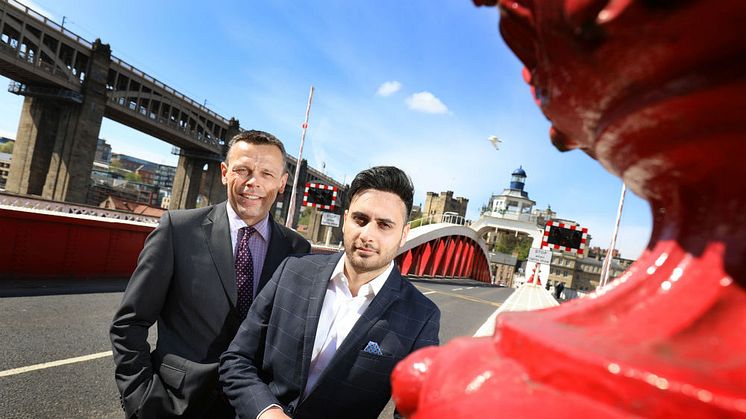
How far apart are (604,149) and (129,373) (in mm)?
1985

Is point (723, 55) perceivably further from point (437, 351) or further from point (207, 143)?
point (207, 143)

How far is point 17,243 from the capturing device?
6328mm

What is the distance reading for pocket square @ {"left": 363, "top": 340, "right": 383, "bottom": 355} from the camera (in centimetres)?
147

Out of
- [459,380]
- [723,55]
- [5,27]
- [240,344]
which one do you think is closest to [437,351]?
[459,380]

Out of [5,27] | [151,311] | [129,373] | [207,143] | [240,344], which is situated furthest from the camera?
[207,143]

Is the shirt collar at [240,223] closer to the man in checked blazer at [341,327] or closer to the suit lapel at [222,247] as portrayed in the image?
the suit lapel at [222,247]

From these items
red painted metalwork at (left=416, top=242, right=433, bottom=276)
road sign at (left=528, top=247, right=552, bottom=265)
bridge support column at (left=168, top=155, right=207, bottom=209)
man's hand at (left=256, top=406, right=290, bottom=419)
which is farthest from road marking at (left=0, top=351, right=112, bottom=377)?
bridge support column at (left=168, top=155, right=207, bottom=209)

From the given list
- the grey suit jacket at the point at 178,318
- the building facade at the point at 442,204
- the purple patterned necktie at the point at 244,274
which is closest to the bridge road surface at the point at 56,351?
the grey suit jacket at the point at 178,318

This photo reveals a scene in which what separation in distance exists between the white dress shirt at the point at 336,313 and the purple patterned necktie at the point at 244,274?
556mm

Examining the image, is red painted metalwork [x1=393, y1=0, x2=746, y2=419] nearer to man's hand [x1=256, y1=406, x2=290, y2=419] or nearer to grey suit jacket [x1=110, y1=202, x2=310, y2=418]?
man's hand [x1=256, y1=406, x2=290, y2=419]

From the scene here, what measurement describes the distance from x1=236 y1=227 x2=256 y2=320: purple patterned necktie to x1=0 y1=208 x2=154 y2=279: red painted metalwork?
618 centimetres

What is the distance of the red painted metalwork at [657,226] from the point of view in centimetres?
28

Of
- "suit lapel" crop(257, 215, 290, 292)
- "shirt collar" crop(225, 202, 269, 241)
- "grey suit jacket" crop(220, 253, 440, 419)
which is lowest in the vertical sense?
"grey suit jacket" crop(220, 253, 440, 419)

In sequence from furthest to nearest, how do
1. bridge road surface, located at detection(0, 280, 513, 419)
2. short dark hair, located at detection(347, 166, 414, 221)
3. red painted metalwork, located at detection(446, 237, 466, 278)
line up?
red painted metalwork, located at detection(446, 237, 466, 278) → bridge road surface, located at detection(0, 280, 513, 419) → short dark hair, located at detection(347, 166, 414, 221)
